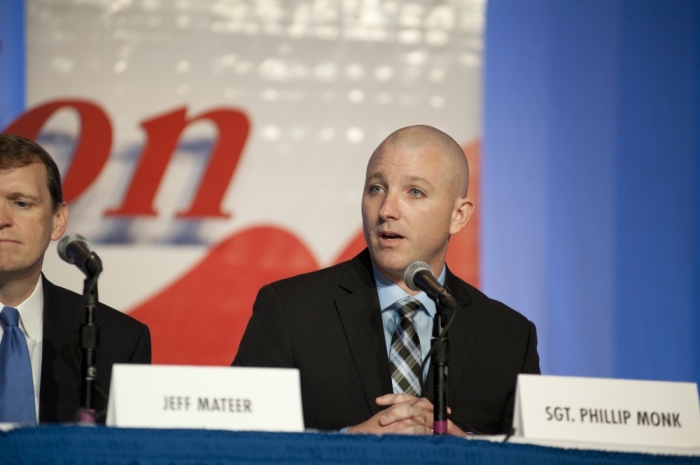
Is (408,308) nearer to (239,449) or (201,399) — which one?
(201,399)

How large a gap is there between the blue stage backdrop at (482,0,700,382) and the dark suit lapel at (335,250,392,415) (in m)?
1.44

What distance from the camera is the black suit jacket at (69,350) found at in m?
2.29

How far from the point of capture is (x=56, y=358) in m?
2.35

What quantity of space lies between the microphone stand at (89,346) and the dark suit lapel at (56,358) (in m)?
0.47

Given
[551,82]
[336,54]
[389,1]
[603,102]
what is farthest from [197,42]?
[603,102]

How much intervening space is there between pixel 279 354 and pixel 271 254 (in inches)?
55.5

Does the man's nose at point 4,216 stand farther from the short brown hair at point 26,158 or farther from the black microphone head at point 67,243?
the black microphone head at point 67,243

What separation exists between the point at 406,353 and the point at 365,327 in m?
0.16

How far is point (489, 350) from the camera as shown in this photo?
2.57 meters

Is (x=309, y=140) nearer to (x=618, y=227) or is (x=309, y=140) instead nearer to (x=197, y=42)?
(x=197, y=42)

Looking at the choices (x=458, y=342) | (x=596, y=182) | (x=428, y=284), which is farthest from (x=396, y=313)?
(x=596, y=182)

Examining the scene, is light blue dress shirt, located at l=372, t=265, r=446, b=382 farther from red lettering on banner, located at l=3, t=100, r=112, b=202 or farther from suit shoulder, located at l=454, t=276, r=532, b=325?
red lettering on banner, located at l=3, t=100, r=112, b=202

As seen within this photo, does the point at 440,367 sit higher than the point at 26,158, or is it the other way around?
the point at 26,158

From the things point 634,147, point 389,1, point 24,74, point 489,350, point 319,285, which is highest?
point 389,1
